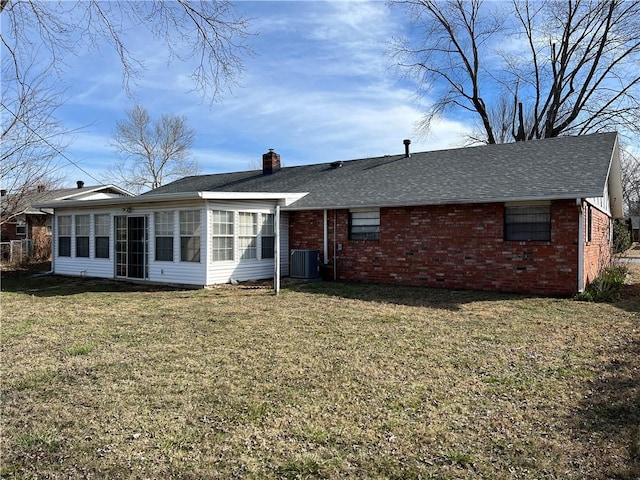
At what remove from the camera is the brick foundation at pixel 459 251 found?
10375mm

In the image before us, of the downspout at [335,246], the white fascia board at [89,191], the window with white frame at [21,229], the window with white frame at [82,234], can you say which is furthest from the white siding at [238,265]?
the window with white frame at [21,229]

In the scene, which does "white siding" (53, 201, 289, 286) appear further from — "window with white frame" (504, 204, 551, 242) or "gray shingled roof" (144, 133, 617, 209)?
"window with white frame" (504, 204, 551, 242)

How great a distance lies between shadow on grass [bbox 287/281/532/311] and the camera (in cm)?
→ 989

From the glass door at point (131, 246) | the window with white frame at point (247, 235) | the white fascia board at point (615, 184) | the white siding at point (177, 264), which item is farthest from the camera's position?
the white fascia board at point (615, 184)

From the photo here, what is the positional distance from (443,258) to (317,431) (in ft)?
29.7

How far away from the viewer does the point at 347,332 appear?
23.2 feet

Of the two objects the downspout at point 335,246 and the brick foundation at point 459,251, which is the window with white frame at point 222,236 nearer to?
the brick foundation at point 459,251

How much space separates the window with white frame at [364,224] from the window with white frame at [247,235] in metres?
2.93

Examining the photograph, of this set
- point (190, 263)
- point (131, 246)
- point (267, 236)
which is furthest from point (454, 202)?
point (131, 246)

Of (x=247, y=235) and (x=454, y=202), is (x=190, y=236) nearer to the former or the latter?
(x=247, y=235)

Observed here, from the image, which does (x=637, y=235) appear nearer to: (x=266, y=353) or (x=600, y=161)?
(x=600, y=161)

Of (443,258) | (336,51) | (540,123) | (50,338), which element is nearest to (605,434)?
(50,338)

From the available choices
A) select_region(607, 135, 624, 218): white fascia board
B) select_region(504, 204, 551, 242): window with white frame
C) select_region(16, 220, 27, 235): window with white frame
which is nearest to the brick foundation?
select_region(504, 204, 551, 242): window with white frame

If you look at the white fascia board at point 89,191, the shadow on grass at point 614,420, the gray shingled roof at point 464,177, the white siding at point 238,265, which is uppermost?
the white fascia board at point 89,191
